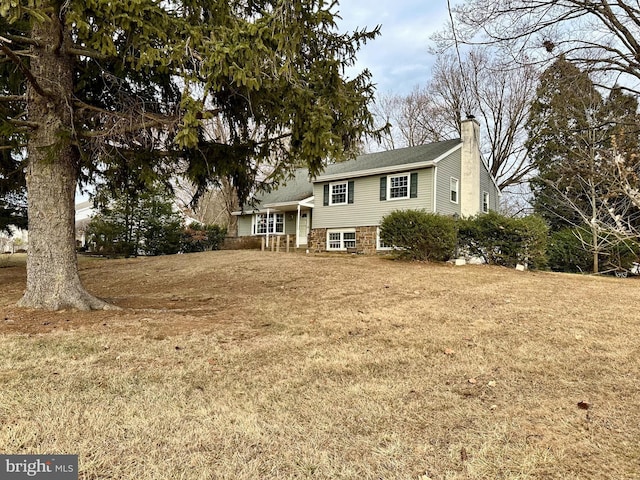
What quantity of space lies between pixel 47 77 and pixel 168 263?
28.8ft

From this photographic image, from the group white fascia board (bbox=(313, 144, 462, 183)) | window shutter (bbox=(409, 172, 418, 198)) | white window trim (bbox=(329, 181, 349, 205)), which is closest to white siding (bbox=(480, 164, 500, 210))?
white fascia board (bbox=(313, 144, 462, 183))

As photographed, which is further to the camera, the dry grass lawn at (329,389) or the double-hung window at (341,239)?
the double-hung window at (341,239)

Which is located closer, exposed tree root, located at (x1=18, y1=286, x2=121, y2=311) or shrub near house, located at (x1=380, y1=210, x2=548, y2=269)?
exposed tree root, located at (x1=18, y1=286, x2=121, y2=311)

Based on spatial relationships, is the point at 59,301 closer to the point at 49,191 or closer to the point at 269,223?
the point at 49,191

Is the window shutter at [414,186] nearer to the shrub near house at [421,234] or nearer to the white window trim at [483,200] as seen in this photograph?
the shrub near house at [421,234]

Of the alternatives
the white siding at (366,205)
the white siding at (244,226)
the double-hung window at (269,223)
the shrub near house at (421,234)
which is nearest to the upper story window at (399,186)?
the white siding at (366,205)

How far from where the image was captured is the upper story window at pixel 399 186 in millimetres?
17797

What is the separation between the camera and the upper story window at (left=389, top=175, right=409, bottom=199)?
17797 millimetres

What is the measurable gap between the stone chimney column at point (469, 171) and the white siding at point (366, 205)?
8.78 feet

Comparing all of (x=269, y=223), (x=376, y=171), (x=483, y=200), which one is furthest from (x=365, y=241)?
(x=483, y=200)

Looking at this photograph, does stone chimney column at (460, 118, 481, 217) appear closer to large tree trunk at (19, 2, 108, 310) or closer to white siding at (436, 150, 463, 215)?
white siding at (436, 150, 463, 215)

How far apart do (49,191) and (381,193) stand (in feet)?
46.8

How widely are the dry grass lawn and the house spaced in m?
11.0

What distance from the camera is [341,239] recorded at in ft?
64.7
